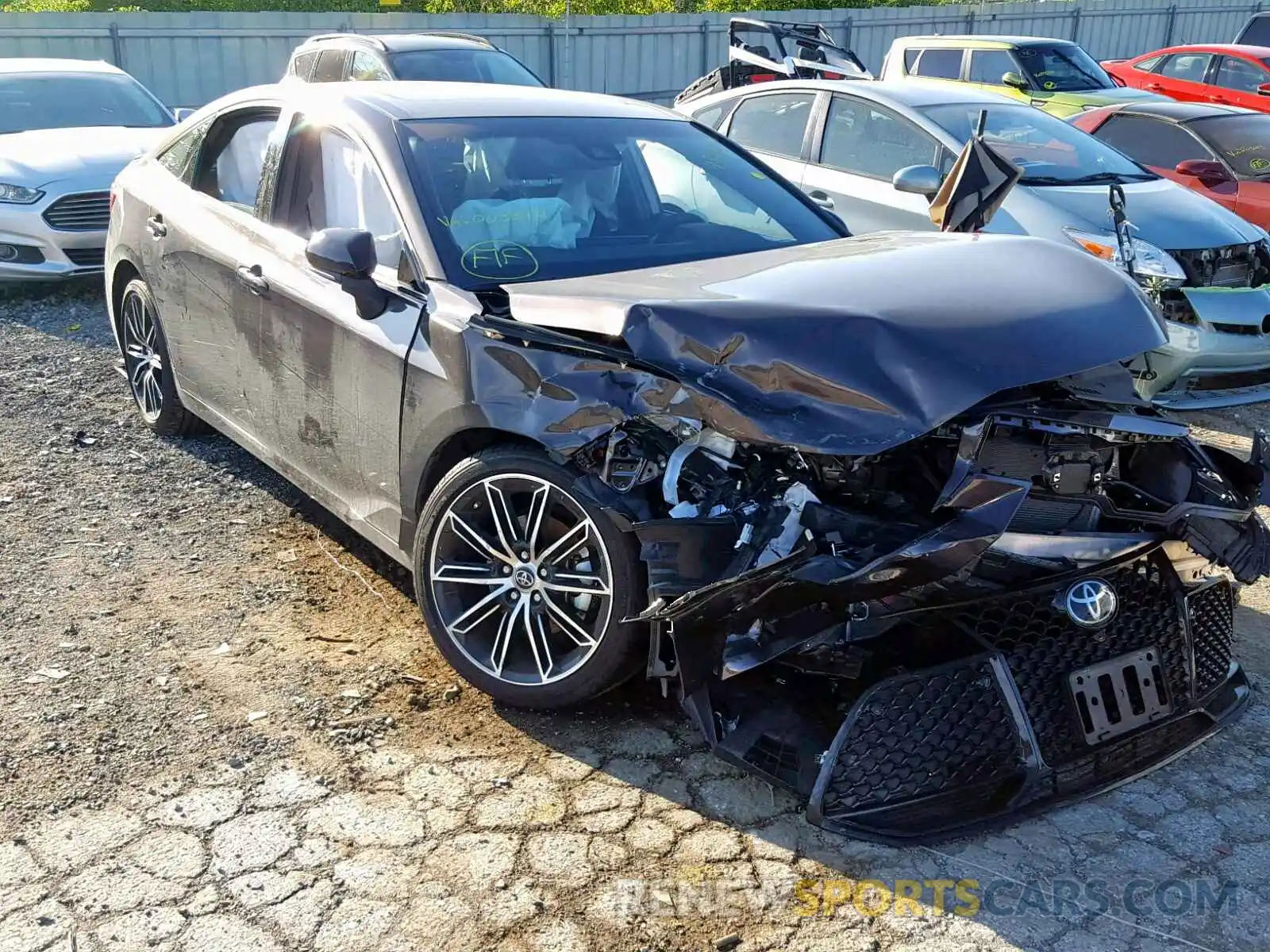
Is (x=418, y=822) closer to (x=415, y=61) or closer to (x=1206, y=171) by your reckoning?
(x=1206, y=171)

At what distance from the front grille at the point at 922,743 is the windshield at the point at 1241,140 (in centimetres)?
752

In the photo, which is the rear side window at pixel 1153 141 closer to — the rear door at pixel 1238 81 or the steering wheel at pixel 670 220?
the rear door at pixel 1238 81

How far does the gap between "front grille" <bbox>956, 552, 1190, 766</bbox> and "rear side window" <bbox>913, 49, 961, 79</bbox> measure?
1043 centimetres

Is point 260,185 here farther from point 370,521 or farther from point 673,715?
point 673,715

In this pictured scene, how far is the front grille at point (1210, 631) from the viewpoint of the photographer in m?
3.36

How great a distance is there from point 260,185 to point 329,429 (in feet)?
3.73

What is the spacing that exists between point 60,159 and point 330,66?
11.1ft

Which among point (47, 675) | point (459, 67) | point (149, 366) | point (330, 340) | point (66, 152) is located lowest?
point (47, 675)

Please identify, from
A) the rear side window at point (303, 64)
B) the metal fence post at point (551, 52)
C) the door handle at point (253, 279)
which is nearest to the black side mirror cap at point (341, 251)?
the door handle at point (253, 279)

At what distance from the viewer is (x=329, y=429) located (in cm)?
416

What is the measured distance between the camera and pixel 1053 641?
3.12m

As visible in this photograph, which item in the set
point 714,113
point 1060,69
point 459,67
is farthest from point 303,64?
point 1060,69

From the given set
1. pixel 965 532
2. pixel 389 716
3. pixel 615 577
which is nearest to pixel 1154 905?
pixel 965 532

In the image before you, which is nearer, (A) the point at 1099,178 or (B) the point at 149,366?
(B) the point at 149,366
